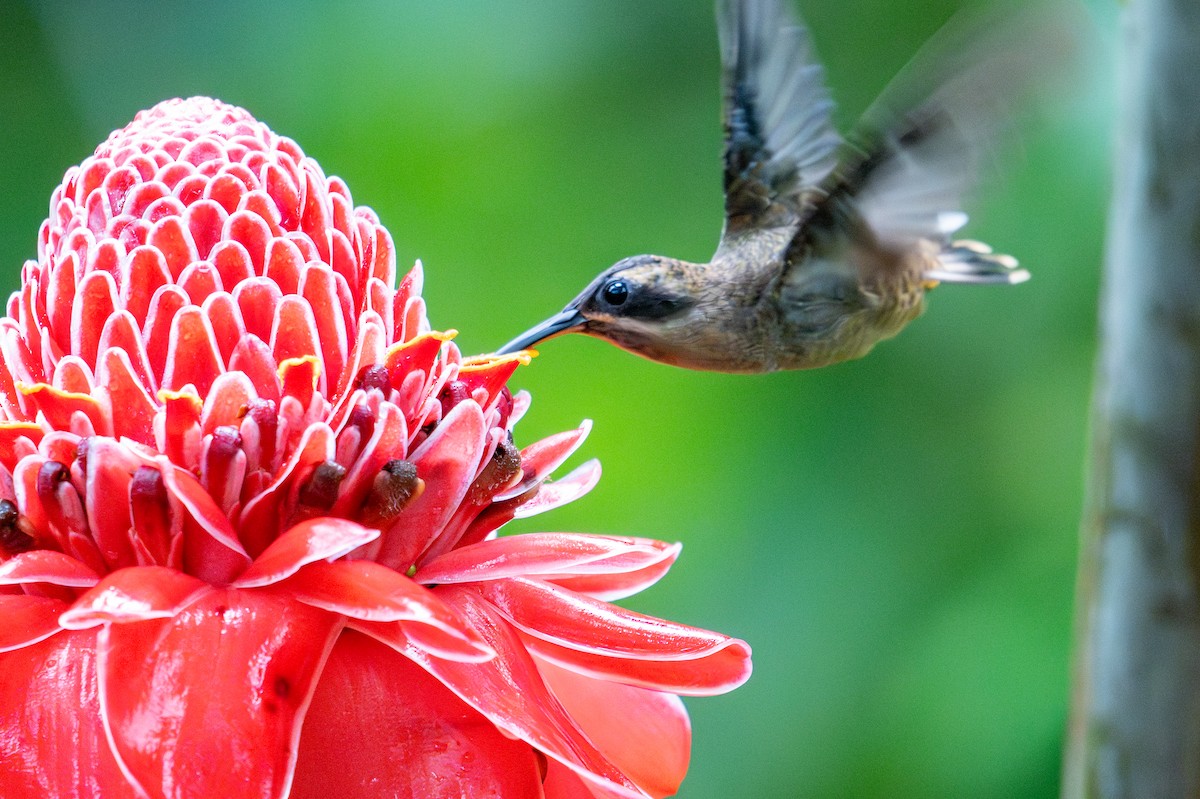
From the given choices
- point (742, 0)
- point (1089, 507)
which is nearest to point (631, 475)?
point (742, 0)

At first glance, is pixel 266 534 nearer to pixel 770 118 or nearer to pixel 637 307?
pixel 637 307

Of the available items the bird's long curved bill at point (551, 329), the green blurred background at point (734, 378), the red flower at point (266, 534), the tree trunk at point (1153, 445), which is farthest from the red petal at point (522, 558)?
the green blurred background at point (734, 378)

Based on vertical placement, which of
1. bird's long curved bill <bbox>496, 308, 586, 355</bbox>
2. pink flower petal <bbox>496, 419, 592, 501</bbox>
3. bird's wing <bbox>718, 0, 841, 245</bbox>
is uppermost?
bird's wing <bbox>718, 0, 841, 245</bbox>

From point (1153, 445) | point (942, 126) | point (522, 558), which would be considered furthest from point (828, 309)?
point (1153, 445)

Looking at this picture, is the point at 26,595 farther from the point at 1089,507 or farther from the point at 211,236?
the point at 1089,507

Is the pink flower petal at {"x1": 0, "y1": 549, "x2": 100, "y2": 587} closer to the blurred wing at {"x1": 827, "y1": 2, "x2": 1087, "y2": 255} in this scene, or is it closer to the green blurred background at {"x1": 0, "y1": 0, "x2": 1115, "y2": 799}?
the blurred wing at {"x1": 827, "y1": 2, "x2": 1087, "y2": 255}

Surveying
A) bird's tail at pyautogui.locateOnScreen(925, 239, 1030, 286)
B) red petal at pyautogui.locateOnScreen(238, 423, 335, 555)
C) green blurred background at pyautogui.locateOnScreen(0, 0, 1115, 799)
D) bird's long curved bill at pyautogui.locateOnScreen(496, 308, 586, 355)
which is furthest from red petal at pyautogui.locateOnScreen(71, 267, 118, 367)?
green blurred background at pyautogui.locateOnScreen(0, 0, 1115, 799)

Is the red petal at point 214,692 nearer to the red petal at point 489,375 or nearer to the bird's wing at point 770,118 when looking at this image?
the red petal at point 489,375
